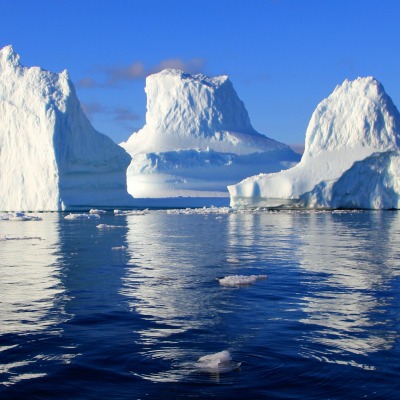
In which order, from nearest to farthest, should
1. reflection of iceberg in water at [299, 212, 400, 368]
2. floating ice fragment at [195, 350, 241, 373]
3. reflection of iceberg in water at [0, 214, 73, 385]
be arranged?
1. floating ice fragment at [195, 350, 241, 373]
2. reflection of iceberg in water at [0, 214, 73, 385]
3. reflection of iceberg in water at [299, 212, 400, 368]

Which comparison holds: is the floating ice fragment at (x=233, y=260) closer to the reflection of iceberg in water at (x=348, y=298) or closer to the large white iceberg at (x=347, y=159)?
the reflection of iceberg in water at (x=348, y=298)

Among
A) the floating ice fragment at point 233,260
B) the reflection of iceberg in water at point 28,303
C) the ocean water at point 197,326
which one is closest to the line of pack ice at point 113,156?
the ocean water at point 197,326

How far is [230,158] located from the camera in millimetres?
66000

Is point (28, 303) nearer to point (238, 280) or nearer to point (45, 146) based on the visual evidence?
point (238, 280)

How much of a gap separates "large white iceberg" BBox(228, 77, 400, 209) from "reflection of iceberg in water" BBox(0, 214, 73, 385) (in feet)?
79.2

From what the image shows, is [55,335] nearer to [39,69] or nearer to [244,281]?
[244,281]

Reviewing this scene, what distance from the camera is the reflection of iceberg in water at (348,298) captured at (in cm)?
611

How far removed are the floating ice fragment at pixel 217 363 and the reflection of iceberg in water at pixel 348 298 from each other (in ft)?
2.56

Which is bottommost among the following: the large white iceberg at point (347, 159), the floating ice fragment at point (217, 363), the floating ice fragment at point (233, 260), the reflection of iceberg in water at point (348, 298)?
the floating ice fragment at point (217, 363)

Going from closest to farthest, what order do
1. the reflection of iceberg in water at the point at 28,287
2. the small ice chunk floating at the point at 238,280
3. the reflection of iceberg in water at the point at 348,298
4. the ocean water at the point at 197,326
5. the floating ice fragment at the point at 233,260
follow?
the ocean water at the point at 197,326 < the reflection of iceberg in water at the point at 348,298 < the reflection of iceberg in water at the point at 28,287 < the small ice chunk floating at the point at 238,280 < the floating ice fragment at the point at 233,260

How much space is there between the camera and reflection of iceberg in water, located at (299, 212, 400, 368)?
6105 mm

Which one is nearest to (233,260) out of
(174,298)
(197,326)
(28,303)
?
(174,298)

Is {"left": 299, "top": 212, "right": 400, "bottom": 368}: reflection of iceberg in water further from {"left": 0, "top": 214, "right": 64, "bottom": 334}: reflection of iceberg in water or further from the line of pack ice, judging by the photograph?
the line of pack ice

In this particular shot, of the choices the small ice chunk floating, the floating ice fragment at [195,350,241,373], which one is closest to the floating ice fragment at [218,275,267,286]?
the small ice chunk floating
